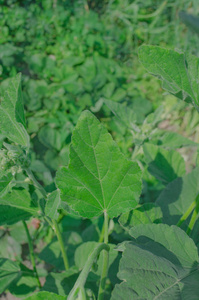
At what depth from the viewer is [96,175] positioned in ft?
2.45

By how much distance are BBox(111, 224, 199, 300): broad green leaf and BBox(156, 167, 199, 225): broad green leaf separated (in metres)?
0.38

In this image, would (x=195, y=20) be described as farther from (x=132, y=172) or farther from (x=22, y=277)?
(x=22, y=277)

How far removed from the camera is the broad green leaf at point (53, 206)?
2.71 ft

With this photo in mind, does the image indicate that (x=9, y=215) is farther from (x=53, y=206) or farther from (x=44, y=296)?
(x=44, y=296)

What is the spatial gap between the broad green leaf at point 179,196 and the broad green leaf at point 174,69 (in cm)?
46

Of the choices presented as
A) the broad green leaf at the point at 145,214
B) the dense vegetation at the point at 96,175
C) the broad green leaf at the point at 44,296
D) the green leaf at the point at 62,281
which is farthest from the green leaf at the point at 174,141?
the broad green leaf at the point at 44,296

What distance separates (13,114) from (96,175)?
0.99ft

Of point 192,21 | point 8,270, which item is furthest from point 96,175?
point 8,270

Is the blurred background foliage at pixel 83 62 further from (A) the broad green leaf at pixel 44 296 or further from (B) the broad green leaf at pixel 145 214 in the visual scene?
(A) the broad green leaf at pixel 44 296

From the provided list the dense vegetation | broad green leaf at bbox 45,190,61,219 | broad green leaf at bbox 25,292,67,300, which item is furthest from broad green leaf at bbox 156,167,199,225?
broad green leaf at bbox 25,292,67,300

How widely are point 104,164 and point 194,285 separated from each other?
329mm

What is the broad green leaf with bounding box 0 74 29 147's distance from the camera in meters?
0.84

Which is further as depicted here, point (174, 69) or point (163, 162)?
point (163, 162)

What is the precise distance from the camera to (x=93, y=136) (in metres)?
0.67
